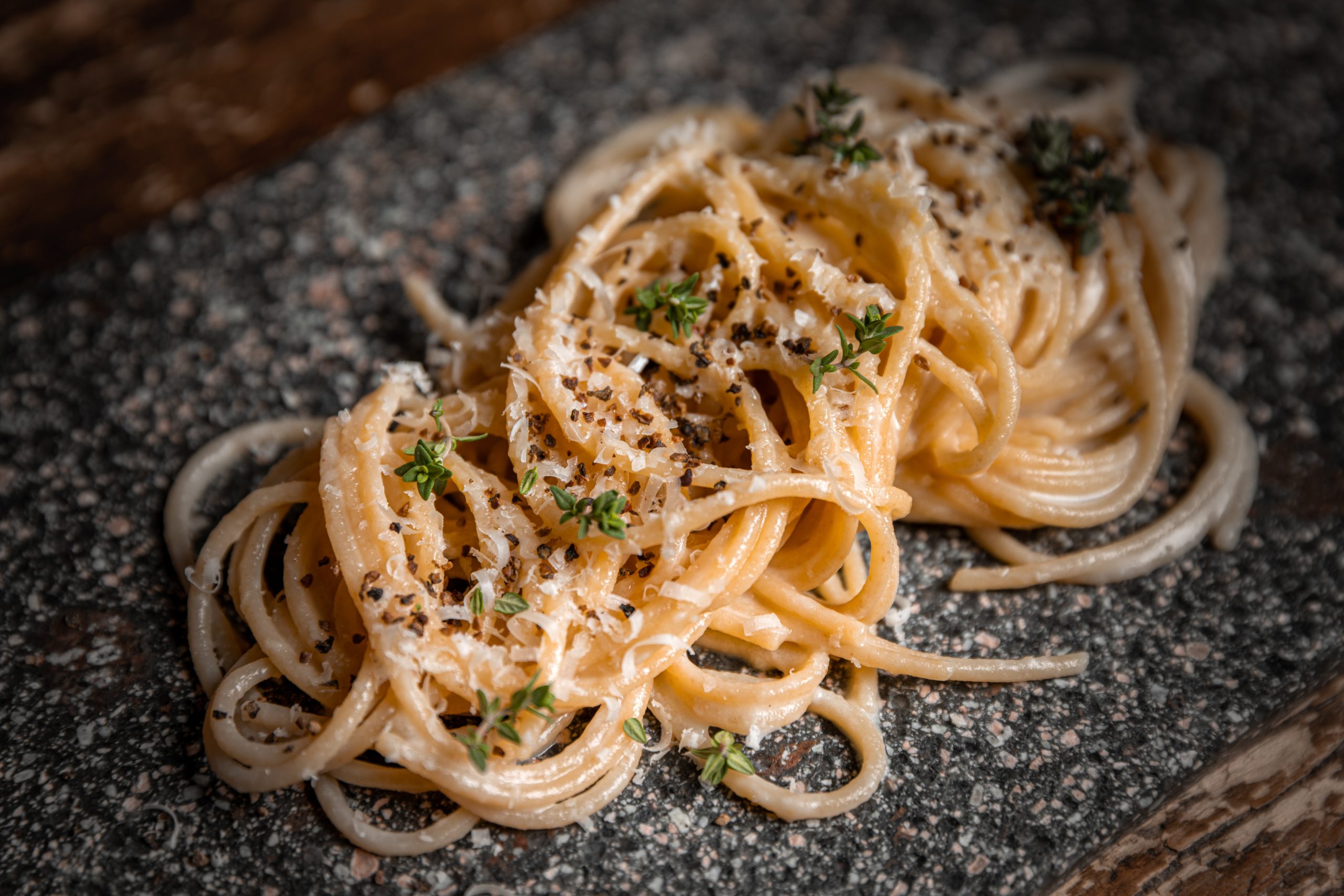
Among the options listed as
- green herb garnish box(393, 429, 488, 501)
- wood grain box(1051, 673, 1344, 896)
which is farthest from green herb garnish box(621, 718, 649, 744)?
wood grain box(1051, 673, 1344, 896)

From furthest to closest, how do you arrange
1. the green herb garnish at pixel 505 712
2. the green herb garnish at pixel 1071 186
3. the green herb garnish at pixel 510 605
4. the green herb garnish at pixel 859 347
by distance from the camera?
the green herb garnish at pixel 1071 186 → the green herb garnish at pixel 859 347 → the green herb garnish at pixel 510 605 → the green herb garnish at pixel 505 712

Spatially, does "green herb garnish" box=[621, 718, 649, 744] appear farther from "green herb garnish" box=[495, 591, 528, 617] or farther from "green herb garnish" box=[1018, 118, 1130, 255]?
"green herb garnish" box=[1018, 118, 1130, 255]

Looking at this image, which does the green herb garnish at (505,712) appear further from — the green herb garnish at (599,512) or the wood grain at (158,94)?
the wood grain at (158,94)

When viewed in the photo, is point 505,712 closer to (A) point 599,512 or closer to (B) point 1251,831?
(A) point 599,512

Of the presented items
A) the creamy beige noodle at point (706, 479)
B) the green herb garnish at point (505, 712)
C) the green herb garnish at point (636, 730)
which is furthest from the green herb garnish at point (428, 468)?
the green herb garnish at point (636, 730)

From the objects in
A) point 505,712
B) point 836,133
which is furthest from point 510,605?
point 836,133
